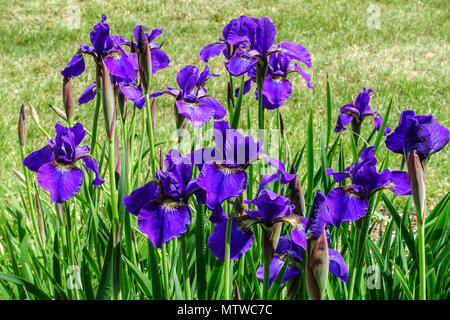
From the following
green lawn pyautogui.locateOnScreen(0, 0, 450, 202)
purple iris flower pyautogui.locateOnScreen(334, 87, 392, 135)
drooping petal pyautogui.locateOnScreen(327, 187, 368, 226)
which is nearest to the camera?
drooping petal pyautogui.locateOnScreen(327, 187, 368, 226)

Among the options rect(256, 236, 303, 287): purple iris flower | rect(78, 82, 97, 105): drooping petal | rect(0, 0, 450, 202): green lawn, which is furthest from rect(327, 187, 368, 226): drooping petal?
rect(0, 0, 450, 202): green lawn

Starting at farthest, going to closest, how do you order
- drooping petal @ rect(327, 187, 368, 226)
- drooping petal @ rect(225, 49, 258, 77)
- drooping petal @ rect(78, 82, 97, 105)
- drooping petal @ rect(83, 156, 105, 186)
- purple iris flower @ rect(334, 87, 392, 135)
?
purple iris flower @ rect(334, 87, 392, 135) < drooping petal @ rect(78, 82, 97, 105) < drooping petal @ rect(225, 49, 258, 77) < drooping petal @ rect(83, 156, 105, 186) < drooping petal @ rect(327, 187, 368, 226)

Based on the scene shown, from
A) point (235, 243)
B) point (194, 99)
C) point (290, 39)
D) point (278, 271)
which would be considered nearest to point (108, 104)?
point (194, 99)

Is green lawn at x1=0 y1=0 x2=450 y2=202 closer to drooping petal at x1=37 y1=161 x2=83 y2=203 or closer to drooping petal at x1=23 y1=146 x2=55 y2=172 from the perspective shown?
drooping petal at x1=23 y1=146 x2=55 y2=172

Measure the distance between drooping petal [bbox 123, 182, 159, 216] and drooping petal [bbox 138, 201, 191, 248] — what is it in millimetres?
32

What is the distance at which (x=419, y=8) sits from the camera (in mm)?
7066

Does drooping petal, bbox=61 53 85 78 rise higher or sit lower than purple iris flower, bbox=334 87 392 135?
higher

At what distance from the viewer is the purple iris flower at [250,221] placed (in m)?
1.10

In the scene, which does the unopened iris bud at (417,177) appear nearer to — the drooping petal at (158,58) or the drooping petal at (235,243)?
the drooping petal at (235,243)

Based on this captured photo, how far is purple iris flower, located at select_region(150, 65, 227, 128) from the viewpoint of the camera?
5.14 ft

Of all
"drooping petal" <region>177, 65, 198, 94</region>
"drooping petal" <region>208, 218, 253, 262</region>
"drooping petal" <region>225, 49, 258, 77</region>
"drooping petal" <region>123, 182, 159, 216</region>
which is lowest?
"drooping petal" <region>208, 218, 253, 262</region>
